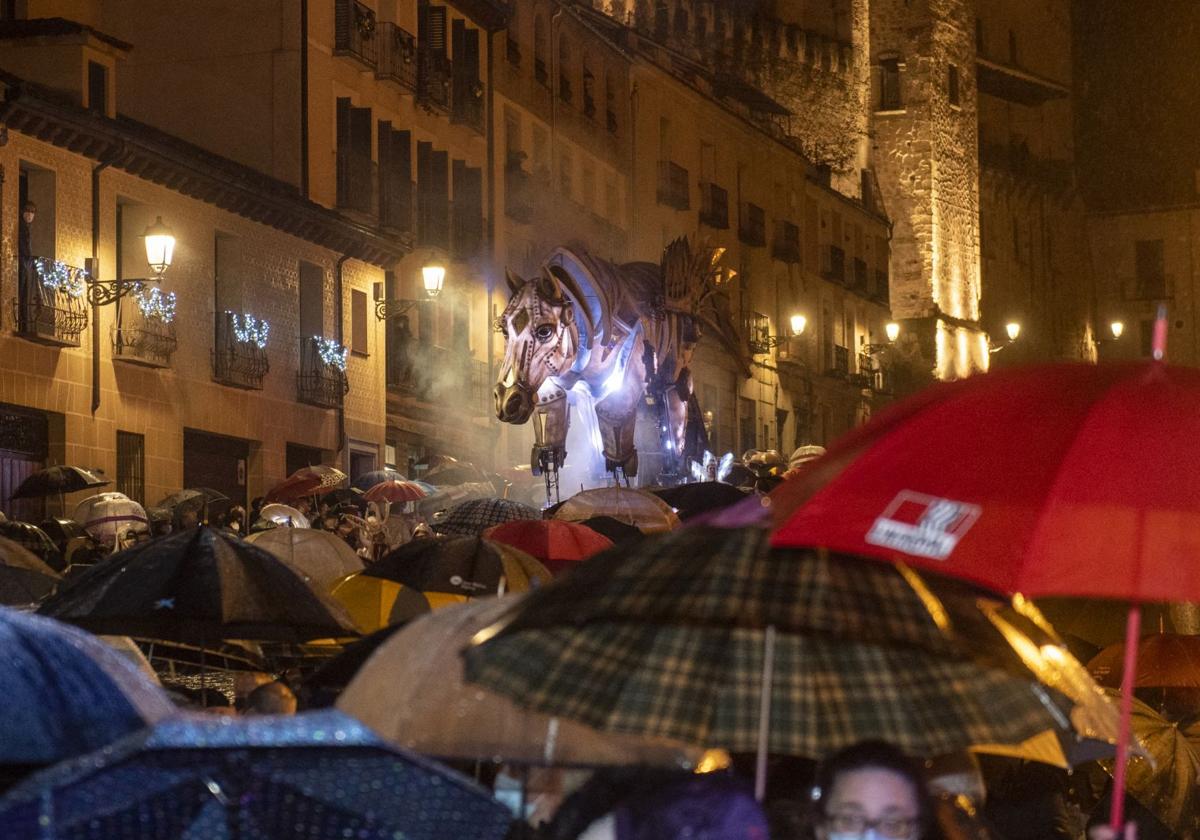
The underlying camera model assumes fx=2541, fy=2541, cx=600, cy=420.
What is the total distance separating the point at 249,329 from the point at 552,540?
18220 millimetres

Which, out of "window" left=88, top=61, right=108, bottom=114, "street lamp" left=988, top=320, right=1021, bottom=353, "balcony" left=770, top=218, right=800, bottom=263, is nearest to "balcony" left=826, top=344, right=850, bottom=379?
"balcony" left=770, top=218, right=800, bottom=263

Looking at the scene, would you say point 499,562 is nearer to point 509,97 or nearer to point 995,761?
point 995,761

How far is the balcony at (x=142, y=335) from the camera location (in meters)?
29.6

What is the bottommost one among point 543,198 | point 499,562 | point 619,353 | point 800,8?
point 499,562

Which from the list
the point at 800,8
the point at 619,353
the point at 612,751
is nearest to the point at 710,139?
the point at 800,8

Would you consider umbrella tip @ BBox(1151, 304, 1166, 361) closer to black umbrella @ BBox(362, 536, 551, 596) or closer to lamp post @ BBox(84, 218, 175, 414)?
black umbrella @ BBox(362, 536, 551, 596)

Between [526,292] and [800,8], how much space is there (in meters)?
44.7

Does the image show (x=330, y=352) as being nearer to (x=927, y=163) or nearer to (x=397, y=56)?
(x=397, y=56)

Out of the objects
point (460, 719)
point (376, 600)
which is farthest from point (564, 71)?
point (460, 719)

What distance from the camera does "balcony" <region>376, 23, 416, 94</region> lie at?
127 feet

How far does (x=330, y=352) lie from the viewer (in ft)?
118

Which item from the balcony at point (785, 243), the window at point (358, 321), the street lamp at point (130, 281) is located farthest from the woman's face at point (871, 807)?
the balcony at point (785, 243)

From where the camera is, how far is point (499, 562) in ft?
42.0

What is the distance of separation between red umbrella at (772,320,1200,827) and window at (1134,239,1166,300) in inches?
3225
